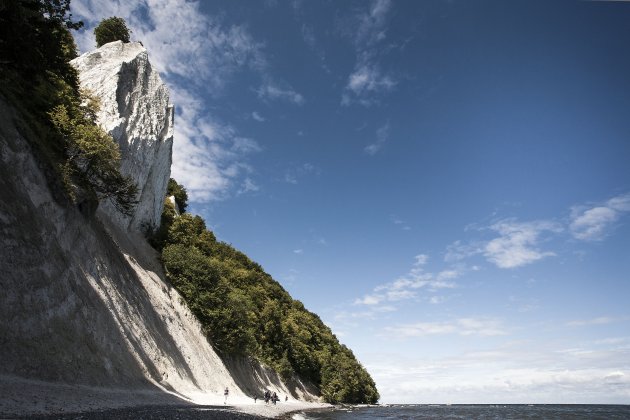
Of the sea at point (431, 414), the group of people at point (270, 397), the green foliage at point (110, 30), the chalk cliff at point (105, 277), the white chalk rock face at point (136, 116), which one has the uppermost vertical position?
the green foliage at point (110, 30)

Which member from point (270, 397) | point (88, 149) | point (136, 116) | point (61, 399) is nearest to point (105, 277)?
point (88, 149)

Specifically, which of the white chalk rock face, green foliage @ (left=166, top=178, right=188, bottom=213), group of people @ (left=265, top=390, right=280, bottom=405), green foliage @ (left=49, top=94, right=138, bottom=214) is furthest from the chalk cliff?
green foliage @ (left=166, top=178, right=188, bottom=213)

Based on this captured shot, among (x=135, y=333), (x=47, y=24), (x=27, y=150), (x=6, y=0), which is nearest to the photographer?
(x=6, y=0)

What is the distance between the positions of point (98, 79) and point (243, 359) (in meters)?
38.7

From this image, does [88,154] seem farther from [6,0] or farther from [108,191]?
[6,0]

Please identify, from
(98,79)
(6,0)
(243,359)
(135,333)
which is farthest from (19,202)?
(243,359)

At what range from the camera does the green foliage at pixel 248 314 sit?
1826 inches

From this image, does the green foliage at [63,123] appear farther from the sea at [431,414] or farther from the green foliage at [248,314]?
the sea at [431,414]

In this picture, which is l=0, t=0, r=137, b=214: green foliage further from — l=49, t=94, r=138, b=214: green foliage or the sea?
the sea

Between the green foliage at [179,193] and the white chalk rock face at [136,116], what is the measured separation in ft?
53.9

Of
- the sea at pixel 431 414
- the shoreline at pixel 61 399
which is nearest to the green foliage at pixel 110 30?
the shoreline at pixel 61 399

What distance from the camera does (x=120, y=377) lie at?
24.3m

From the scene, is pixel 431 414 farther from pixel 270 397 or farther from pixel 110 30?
pixel 110 30

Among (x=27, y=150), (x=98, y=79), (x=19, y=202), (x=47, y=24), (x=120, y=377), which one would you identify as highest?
(x=98, y=79)
